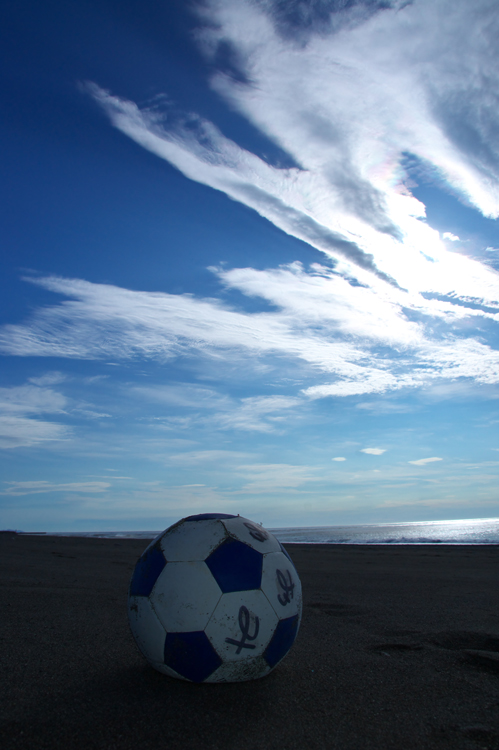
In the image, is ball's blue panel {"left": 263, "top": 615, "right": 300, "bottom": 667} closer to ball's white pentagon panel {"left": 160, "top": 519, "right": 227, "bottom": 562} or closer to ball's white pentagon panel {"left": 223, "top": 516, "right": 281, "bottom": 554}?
ball's white pentagon panel {"left": 223, "top": 516, "right": 281, "bottom": 554}

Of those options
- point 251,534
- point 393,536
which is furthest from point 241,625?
point 393,536

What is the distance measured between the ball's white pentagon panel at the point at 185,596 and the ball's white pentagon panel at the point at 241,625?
0.24 ft

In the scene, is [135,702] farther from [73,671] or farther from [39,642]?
[39,642]

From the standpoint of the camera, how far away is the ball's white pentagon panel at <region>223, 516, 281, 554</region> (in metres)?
3.41

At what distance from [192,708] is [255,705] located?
1.30 ft

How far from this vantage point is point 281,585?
330 centimetres

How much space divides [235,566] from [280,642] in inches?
25.0

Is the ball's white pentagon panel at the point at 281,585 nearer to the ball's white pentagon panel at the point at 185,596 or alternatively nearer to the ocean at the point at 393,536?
the ball's white pentagon panel at the point at 185,596

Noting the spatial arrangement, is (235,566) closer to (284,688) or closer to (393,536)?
(284,688)

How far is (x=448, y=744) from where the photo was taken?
7.57 ft

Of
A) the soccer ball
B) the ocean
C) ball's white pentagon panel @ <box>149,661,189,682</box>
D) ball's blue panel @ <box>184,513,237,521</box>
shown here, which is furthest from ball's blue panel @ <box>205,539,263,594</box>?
the ocean

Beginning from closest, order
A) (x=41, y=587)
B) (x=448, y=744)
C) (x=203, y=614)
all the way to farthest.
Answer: (x=448, y=744), (x=203, y=614), (x=41, y=587)

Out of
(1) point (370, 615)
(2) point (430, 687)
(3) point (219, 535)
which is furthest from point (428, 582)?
(3) point (219, 535)

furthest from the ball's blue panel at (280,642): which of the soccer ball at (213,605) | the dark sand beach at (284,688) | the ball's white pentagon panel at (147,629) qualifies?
the ball's white pentagon panel at (147,629)
